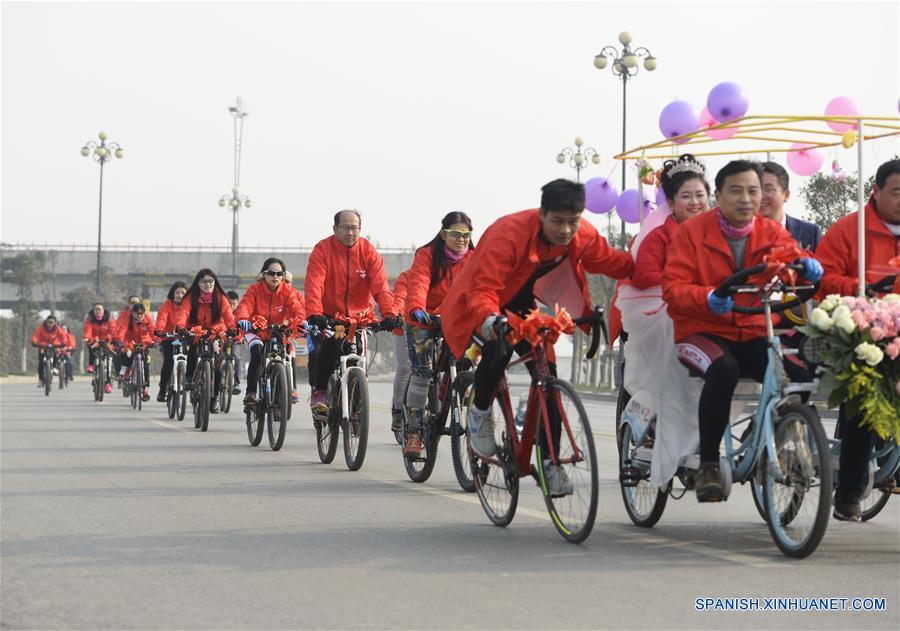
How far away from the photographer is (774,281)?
711 cm

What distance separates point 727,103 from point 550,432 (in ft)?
19.6

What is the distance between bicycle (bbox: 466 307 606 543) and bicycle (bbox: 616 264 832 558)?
0.60 m

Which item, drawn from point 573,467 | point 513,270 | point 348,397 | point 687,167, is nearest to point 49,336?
point 348,397

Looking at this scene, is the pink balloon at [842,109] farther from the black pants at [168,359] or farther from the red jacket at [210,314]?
the black pants at [168,359]

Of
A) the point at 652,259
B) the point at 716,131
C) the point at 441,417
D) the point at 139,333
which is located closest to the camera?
the point at 652,259

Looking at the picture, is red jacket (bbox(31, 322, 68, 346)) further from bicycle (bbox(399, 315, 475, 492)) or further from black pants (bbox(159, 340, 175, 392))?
bicycle (bbox(399, 315, 475, 492))

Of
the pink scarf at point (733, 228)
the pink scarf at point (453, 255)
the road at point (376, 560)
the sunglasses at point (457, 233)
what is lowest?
the road at point (376, 560)

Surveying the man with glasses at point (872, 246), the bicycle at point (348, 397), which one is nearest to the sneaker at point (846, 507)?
the man with glasses at point (872, 246)

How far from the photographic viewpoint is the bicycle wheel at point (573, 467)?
283 inches

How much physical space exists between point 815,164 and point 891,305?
6070 mm

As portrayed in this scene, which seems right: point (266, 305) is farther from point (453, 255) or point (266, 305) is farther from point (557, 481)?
point (557, 481)

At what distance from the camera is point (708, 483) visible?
23.6 ft

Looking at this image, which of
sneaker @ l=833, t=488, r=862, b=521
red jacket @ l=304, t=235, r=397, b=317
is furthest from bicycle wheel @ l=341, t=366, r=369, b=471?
sneaker @ l=833, t=488, r=862, b=521

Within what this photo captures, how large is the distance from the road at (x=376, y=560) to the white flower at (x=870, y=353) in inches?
36.7
